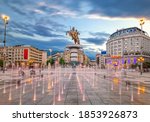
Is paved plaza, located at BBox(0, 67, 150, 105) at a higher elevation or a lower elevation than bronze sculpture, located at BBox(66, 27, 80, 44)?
lower

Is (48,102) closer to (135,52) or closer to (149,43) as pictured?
(149,43)

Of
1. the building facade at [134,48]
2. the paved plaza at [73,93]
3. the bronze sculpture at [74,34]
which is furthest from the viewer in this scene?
the bronze sculpture at [74,34]

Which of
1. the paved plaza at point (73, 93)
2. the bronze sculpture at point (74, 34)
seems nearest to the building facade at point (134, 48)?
the bronze sculpture at point (74, 34)

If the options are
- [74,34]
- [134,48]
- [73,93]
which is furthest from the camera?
[74,34]

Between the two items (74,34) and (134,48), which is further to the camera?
(74,34)

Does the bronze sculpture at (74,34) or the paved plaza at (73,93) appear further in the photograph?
the bronze sculpture at (74,34)

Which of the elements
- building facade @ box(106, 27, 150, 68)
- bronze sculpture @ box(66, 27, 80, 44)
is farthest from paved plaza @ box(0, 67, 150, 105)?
bronze sculpture @ box(66, 27, 80, 44)

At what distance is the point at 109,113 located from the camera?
830cm

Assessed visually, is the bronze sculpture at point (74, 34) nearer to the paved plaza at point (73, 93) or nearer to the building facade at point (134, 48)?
the building facade at point (134, 48)

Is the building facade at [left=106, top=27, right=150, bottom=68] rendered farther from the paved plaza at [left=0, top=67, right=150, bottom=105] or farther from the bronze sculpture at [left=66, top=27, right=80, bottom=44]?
the paved plaza at [left=0, top=67, right=150, bottom=105]

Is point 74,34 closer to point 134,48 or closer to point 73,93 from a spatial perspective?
point 134,48

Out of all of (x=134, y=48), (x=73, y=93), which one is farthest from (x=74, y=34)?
(x=73, y=93)

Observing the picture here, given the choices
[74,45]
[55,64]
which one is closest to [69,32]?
[74,45]

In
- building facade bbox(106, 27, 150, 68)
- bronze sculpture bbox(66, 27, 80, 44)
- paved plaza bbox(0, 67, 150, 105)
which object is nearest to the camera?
paved plaza bbox(0, 67, 150, 105)
